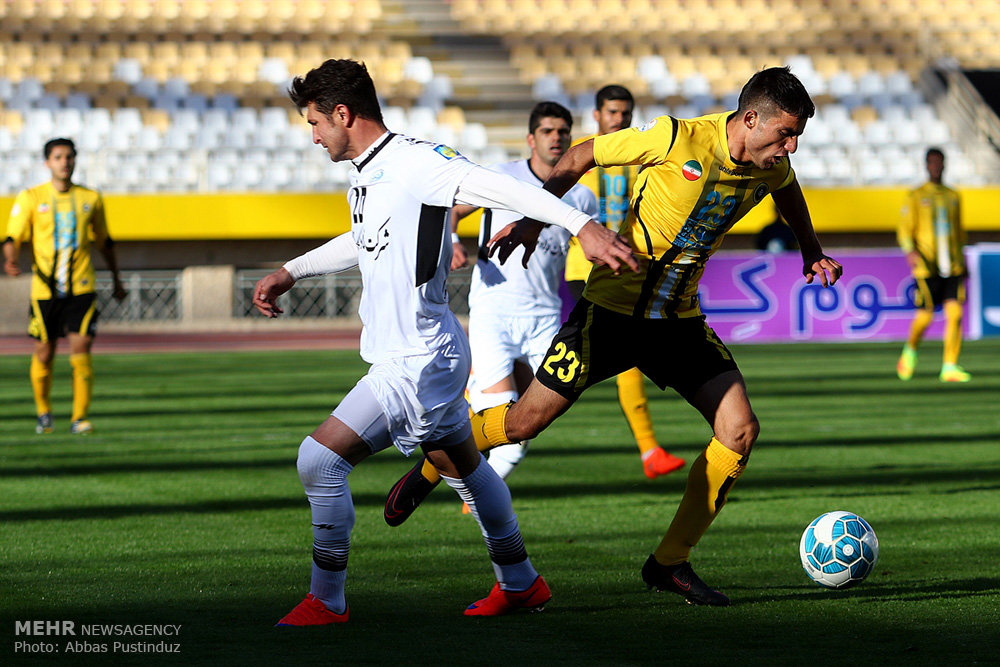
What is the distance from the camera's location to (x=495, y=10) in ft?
108

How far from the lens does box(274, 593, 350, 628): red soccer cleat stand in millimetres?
4676

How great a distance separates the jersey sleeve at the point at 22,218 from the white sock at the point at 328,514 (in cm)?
684

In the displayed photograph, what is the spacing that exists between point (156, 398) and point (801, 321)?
11287 mm

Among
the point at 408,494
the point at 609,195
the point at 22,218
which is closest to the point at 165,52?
the point at 22,218

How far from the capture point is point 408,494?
5.68 metres

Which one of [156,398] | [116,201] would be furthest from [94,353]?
[156,398]

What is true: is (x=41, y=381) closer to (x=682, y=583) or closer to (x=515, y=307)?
(x=515, y=307)

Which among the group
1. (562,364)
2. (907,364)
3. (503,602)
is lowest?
(907,364)

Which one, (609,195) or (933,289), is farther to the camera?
(933,289)

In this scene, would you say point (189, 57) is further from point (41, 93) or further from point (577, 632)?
point (577, 632)

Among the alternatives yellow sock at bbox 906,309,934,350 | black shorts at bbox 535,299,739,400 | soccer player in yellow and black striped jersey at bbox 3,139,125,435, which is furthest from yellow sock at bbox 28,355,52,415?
yellow sock at bbox 906,309,934,350

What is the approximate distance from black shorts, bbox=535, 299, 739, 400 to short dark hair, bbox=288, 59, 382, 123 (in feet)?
4.10

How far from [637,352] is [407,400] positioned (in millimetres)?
1072

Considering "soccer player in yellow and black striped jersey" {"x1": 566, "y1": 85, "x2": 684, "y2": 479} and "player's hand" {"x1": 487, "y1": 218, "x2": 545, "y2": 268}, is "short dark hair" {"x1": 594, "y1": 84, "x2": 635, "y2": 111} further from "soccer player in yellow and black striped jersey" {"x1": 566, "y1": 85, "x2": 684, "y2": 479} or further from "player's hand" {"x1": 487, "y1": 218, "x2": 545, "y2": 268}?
"player's hand" {"x1": 487, "y1": 218, "x2": 545, "y2": 268}
